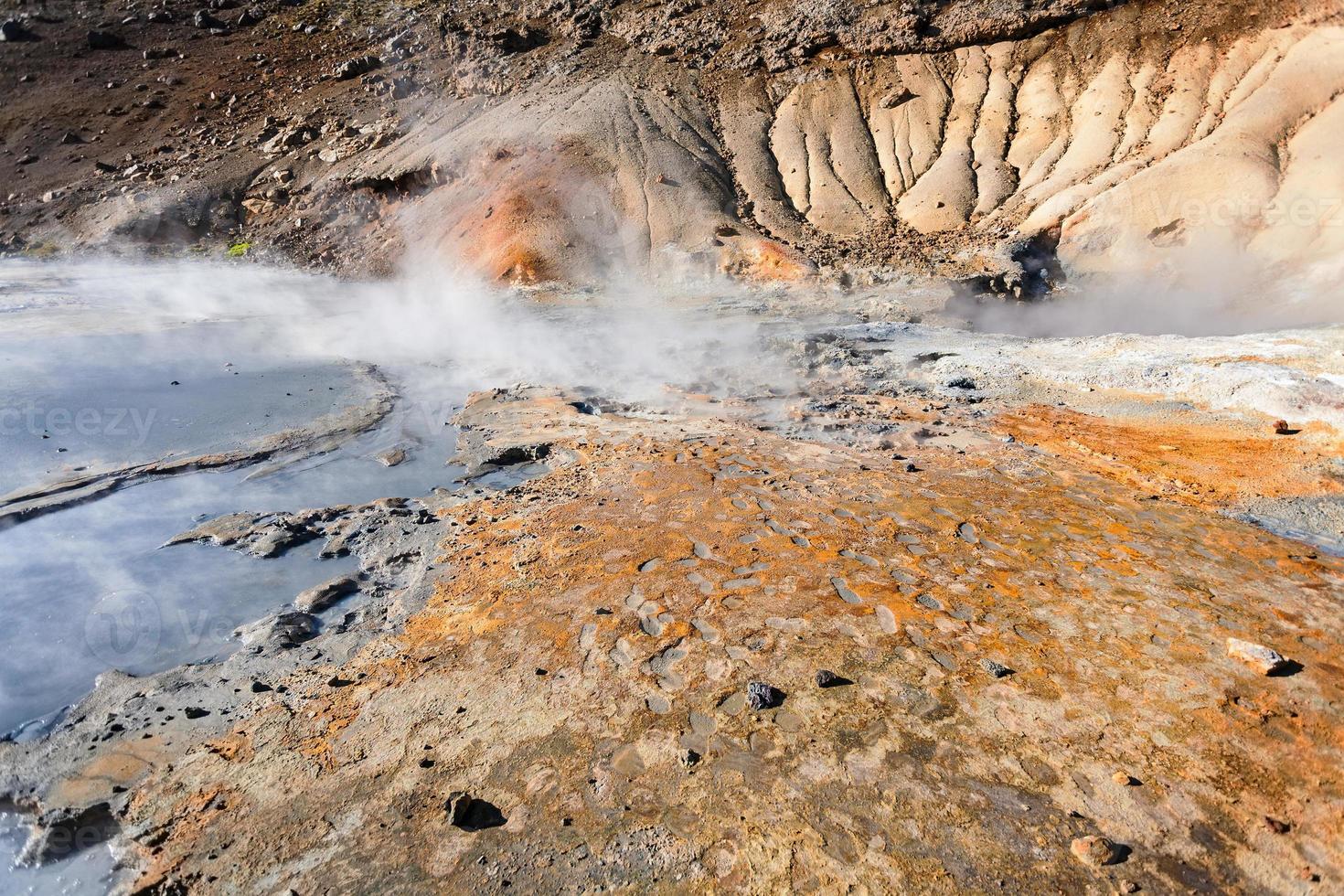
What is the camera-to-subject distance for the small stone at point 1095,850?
2.68m

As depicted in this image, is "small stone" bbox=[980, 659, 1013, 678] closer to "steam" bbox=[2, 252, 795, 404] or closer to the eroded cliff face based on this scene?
"steam" bbox=[2, 252, 795, 404]

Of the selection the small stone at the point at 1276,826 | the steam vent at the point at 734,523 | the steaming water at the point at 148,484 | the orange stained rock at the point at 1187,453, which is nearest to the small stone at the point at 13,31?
the steam vent at the point at 734,523

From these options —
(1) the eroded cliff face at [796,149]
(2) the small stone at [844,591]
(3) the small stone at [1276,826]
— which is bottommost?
(3) the small stone at [1276,826]

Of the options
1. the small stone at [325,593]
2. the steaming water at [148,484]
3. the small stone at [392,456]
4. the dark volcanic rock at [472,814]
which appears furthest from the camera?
the small stone at [392,456]

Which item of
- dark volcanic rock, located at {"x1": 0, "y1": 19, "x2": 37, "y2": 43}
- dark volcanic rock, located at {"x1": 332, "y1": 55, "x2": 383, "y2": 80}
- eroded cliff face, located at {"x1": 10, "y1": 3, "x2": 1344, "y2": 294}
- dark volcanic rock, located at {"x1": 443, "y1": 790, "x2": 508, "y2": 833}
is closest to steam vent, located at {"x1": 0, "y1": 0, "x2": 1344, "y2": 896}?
dark volcanic rock, located at {"x1": 443, "y1": 790, "x2": 508, "y2": 833}

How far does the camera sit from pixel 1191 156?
14266mm

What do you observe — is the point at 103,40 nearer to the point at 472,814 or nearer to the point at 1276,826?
the point at 472,814

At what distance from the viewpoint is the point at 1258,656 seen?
3.60m

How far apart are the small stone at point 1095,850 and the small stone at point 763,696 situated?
4.28ft

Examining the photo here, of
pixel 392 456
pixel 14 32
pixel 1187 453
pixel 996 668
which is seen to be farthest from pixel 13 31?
pixel 1187 453

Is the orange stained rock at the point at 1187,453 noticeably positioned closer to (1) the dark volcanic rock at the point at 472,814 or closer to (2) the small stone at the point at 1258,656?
(2) the small stone at the point at 1258,656

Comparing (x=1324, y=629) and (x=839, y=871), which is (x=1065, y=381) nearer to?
(x=1324, y=629)

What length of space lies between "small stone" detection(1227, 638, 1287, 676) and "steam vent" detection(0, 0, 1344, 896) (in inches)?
1.2

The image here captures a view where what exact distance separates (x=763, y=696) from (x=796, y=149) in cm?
1821
